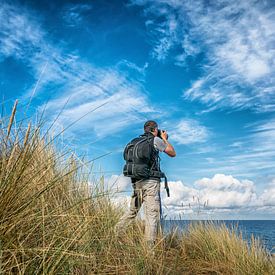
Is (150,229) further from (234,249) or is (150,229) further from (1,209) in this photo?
(1,209)

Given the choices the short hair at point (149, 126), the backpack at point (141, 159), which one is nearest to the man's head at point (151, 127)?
the short hair at point (149, 126)

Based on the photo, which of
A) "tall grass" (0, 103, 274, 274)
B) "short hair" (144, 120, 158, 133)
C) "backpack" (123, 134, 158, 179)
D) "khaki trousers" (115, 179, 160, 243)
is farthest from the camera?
"short hair" (144, 120, 158, 133)

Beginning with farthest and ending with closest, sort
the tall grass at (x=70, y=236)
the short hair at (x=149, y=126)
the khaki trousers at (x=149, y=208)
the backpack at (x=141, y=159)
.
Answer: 1. the short hair at (x=149, y=126)
2. the backpack at (x=141, y=159)
3. the khaki trousers at (x=149, y=208)
4. the tall grass at (x=70, y=236)

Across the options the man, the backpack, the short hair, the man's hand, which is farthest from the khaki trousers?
the short hair

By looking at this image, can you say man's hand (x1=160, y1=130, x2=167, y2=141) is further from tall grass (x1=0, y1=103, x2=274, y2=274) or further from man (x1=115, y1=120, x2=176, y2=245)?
tall grass (x1=0, y1=103, x2=274, y2=274)

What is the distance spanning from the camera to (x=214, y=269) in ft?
18.2

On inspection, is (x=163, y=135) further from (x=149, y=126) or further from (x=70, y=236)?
(x=70, y=236)

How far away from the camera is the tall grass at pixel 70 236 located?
102 inches

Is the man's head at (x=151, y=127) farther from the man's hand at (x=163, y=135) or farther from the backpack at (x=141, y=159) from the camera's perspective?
the backpack at (x=141, y=159)

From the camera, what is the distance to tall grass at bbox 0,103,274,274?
2.60 m

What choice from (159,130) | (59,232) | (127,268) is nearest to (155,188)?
(159,130)

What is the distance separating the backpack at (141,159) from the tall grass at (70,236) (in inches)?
22.9

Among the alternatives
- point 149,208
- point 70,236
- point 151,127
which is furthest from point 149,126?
point 70,236

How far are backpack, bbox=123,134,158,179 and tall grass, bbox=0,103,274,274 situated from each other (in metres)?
0.58
